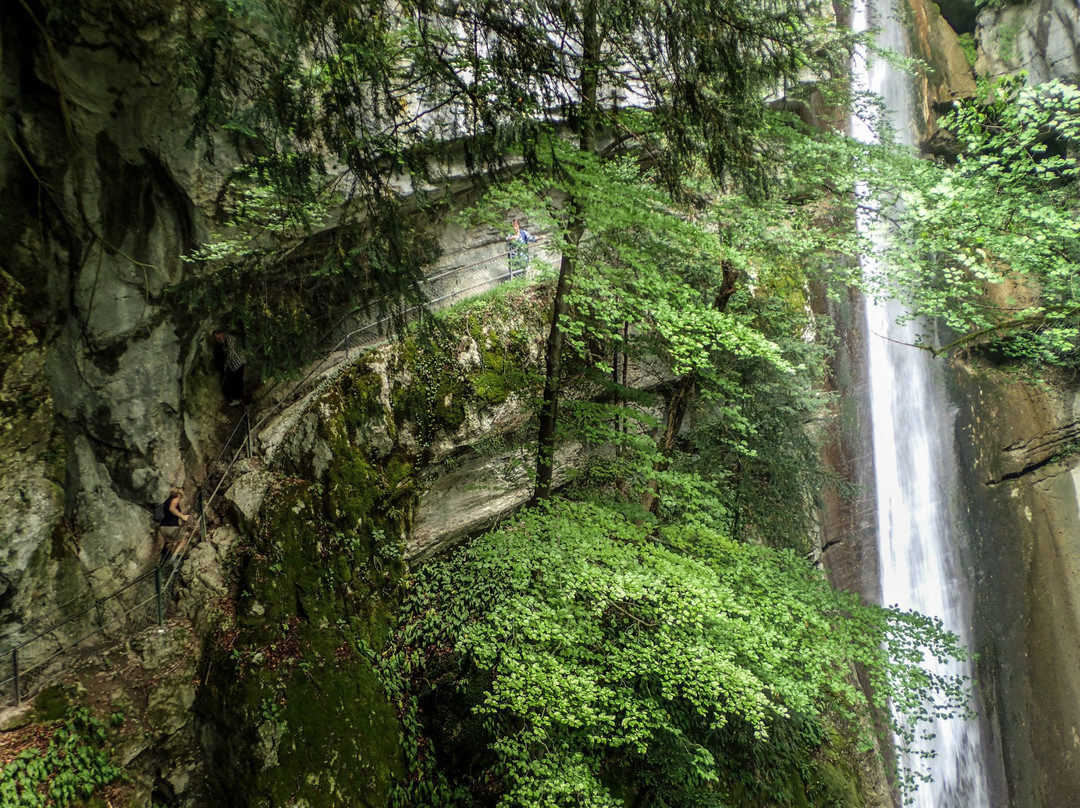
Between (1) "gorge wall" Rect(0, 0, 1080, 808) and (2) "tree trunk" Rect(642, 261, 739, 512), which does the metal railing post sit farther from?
(2) "tree trunk" Rect(642, 261, 739, 512)

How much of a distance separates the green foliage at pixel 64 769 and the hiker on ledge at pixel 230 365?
4206mm

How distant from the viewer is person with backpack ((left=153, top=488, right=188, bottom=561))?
24.8ft

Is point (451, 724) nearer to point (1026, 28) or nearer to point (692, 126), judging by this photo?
point (692, 126)

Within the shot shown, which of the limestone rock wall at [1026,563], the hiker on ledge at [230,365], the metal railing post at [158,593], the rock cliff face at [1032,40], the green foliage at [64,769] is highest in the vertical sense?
the rock cliff face at [1032,40]

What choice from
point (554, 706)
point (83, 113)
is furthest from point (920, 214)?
point (83, 113)

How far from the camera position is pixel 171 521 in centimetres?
762

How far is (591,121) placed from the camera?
6.22 meters

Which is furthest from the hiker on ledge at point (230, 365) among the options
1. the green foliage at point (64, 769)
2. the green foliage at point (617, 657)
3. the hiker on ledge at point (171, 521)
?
the green foliage at point (64, 769)

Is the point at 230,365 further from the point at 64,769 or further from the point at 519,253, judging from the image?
the point at 64,769

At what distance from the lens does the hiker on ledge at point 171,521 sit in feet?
24.7

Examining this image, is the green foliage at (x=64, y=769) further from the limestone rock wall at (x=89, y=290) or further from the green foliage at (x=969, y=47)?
the green foliage at (x=969, y=47)

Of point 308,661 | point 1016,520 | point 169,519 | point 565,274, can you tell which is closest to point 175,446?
point 169,519

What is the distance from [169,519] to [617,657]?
5314 millimetres

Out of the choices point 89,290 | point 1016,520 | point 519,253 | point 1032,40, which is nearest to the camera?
point 89,290
